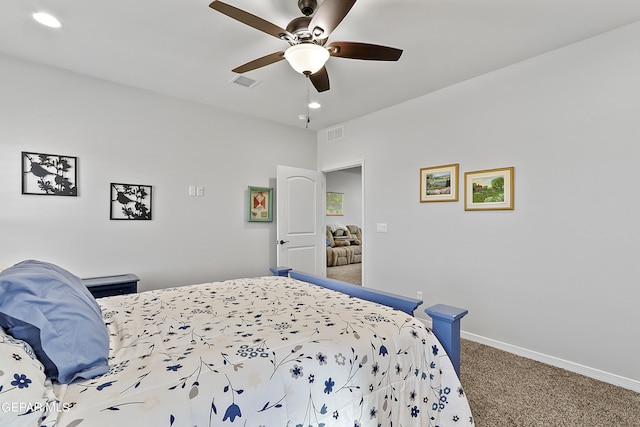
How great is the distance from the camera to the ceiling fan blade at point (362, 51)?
6.27 feet

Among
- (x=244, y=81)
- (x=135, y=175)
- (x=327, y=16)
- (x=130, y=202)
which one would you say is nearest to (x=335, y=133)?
(x=244, y=81)

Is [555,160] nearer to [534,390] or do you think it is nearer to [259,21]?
[534,390]

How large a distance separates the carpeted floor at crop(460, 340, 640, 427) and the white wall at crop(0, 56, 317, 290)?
9.54ft

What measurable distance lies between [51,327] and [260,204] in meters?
3.29

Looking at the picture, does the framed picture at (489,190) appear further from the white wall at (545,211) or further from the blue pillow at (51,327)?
the blue pillow at (51,327)

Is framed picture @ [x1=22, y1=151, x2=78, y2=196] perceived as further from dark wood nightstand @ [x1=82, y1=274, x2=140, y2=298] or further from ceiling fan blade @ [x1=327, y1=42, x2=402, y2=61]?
ceiling fan blade @ [x1=327, y1=42, x2=402, y2=61]

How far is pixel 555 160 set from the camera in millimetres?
2559

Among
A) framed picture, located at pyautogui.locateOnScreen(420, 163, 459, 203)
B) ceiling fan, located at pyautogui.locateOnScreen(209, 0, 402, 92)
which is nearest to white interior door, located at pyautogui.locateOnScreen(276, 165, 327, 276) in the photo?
framed picture, located at pyautogui.locateOnScreen(420, 163, 459, 203)

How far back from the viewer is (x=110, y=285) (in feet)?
9.17

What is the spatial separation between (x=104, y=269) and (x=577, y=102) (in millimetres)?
4574

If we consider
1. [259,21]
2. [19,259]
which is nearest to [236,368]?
[259,21]

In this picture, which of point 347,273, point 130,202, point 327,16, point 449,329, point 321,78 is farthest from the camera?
point 347,273

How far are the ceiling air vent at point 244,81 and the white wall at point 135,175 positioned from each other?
0.85 m

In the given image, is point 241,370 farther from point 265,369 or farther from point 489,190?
point 489,190
